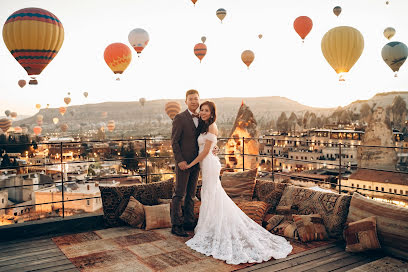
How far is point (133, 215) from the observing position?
407cm

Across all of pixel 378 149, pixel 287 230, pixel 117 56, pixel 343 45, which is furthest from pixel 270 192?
pixel 378 149

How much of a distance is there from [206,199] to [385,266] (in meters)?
1.81

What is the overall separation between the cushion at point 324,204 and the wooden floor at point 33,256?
2409 mm

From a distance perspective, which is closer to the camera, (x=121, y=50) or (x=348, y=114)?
(x=121, y=50)

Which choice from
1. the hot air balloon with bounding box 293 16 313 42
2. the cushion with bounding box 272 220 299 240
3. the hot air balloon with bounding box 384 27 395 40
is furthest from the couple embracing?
the hot air balloon with bounding box 384 27 395 40

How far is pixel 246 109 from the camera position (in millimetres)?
35000

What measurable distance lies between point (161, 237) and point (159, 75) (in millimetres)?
71991

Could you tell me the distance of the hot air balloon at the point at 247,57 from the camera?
994 inches

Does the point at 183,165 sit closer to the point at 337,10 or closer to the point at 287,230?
the point at 287,230

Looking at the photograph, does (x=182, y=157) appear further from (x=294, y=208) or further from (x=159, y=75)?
(x=159, y=75)

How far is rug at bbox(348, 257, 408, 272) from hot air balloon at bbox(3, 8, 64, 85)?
30.7 ft

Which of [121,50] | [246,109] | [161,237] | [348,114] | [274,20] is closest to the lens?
[161,237]

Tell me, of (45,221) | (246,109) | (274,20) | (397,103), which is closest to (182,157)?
(45,221)

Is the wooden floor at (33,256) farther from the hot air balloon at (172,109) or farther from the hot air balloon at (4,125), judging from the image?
the hot air balloon at (4,125)
